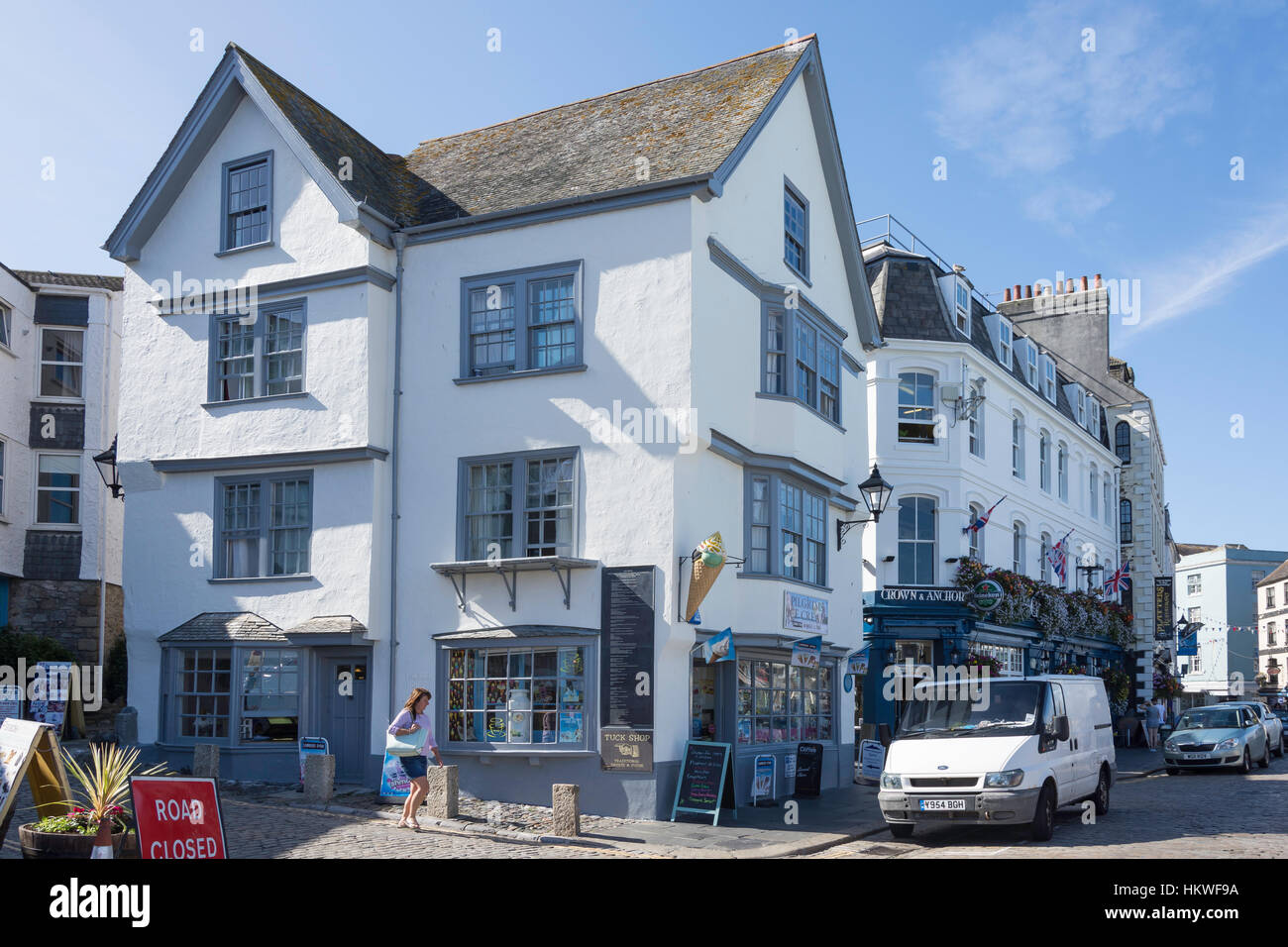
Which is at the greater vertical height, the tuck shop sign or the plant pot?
the tuck shop sign

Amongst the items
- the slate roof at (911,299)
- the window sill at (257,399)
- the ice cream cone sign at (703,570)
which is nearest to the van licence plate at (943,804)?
the ice cream cone sign at (703,570)

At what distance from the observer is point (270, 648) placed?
20.0 m

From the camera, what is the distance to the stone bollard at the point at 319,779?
56.9 feet

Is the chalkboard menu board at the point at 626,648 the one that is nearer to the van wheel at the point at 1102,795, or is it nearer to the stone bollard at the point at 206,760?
the stone bollard at the point at 206,760

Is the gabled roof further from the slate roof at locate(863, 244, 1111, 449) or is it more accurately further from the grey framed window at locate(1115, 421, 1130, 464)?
the grey framed window at locate(1115, 421, 1130, 464)

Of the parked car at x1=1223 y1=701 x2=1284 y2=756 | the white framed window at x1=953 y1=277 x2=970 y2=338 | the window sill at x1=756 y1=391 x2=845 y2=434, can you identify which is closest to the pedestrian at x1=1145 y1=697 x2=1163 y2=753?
the parked car at x1=1223 y1=701 x2=1284 y2=756

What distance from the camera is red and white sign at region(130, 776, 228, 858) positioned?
30.8ft

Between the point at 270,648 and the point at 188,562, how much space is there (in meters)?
2.26

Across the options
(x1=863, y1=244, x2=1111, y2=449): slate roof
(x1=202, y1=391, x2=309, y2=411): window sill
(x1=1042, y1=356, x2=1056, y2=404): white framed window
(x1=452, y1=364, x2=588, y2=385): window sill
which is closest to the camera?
(x1=452, y1=364, x2=588, y2=385): window sill

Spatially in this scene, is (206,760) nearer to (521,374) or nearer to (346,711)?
(346,711)

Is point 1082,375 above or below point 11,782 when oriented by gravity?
above

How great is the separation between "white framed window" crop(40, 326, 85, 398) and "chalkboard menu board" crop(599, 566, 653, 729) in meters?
18.4
